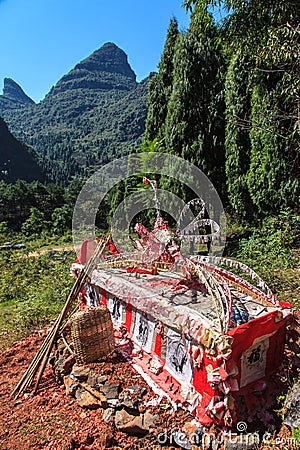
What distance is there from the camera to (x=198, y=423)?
8.45 feet

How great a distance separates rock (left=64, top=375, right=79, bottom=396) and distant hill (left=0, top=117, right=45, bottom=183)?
4910cm

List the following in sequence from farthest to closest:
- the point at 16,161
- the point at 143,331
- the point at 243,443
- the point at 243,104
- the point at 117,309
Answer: the point at 16,161 → the point at 243,104 → the point at 117,309 → the point at 143,331 → the point at 243,443

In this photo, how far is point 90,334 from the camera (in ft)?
11.0

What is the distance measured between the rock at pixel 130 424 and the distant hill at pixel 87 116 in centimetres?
4046

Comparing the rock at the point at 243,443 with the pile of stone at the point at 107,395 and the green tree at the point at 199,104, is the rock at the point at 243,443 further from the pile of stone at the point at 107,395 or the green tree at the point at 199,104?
the green tree at the point at 199,104

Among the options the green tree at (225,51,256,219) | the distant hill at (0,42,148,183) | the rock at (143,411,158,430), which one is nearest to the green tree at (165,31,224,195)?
the green tree at (225,51,256,219)

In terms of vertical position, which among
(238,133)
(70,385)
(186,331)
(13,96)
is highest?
(13,96)

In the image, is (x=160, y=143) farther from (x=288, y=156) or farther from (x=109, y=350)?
(x=109, y=350)

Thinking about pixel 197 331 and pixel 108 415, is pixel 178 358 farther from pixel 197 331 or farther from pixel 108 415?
pixel 108 415

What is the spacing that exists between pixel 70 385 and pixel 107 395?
0.47 meters

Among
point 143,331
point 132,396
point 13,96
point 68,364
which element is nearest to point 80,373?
point 68,364

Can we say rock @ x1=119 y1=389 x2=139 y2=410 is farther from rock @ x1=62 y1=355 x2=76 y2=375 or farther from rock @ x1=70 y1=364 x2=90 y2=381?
rock @ x1=62 y1=355 x2=76 y2=375

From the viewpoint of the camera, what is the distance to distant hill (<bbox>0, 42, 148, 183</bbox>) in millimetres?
70062

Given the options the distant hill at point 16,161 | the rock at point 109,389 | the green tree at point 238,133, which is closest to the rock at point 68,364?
the rock at point 109,389
